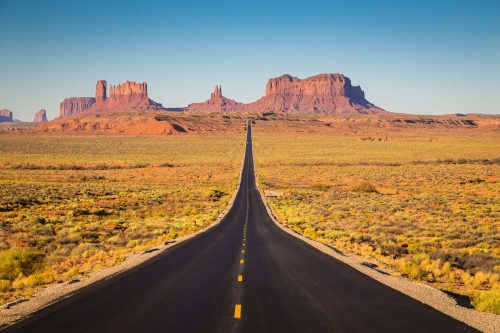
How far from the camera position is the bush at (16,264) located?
1523 cm

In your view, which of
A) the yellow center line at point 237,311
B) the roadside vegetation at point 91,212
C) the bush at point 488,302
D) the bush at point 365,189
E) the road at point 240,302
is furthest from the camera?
the bush at point 365,189

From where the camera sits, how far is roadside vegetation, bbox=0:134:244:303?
54.5 ft

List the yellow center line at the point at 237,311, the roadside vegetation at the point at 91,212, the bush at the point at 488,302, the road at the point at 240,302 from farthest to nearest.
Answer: the roadside vegetation at the point at 91,212, the bush at the point at 488,302, the yellow center line at the point at 237,311, the road at the point at 240,302

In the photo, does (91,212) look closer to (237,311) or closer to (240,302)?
(240,302)

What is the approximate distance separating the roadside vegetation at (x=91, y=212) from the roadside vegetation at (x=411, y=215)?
9468 mm

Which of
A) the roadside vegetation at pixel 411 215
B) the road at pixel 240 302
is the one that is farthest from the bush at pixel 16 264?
the roadside vegetation at pixel 411 215

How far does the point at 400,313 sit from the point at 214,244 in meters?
12.7

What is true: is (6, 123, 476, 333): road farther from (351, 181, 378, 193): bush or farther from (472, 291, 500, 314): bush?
(351, 181, 378, 193): bush

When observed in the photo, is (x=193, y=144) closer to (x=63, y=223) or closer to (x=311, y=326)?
(x=63, y=223)

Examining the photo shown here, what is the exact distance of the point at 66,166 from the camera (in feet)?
268

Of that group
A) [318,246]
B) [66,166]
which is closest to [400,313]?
[318,246]

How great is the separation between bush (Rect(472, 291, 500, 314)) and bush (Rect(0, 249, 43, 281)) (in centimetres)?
1543

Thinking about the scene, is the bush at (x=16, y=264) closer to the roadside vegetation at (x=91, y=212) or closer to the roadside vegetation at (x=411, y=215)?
the roadside vegetation at (x=91, y=212)

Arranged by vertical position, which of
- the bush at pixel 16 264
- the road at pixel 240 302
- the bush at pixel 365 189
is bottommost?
the bush at pixel 365 189
